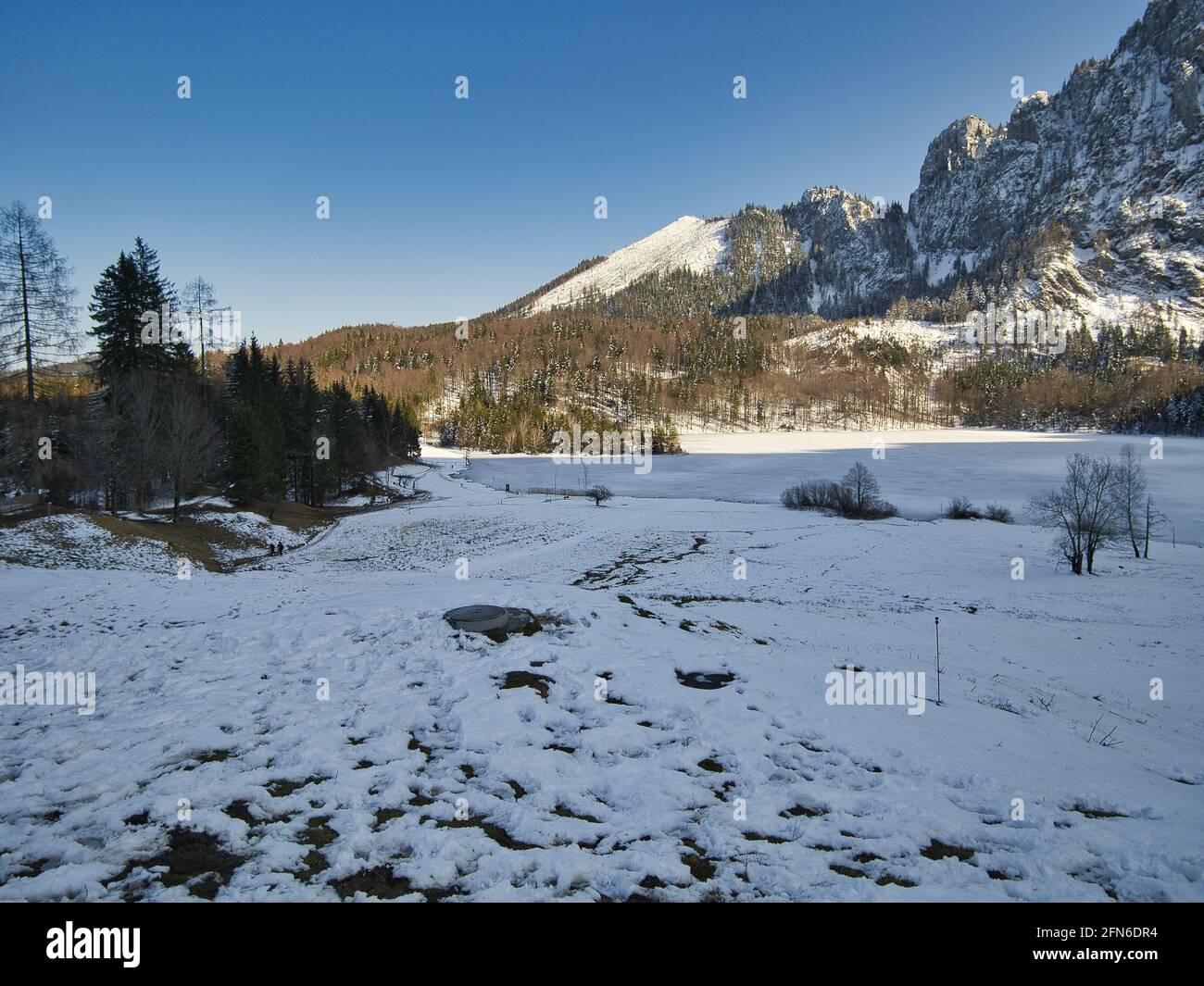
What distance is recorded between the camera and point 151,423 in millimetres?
32250

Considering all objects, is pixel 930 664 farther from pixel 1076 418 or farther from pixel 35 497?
pixel 1076 418

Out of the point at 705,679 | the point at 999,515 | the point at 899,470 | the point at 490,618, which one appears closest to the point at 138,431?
the point at 490,618

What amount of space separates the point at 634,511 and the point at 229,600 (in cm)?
3913

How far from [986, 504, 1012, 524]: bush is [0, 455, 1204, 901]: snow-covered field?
32.9m

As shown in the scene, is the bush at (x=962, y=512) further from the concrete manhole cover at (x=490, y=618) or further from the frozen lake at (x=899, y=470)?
the concrete manhole cover at (x=490, y=618)

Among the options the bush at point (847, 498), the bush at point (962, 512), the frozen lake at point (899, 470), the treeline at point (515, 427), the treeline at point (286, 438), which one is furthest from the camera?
the treeline at point (515, 427)

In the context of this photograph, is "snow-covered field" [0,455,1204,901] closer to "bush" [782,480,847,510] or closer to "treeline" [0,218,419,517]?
"treeline" [0,218,419,517]

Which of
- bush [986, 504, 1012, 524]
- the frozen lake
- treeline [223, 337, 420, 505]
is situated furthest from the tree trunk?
bush [986, 504, 1012, 524]

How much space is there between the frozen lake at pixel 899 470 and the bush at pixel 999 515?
6.39ft

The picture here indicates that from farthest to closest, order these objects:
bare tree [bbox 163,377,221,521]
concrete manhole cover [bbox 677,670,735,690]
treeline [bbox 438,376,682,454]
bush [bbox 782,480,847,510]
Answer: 1. treeline [bbox 438,376,682,454]
2. bush [bbox 782,480,847,510]
3. bare tree [bbox 163,377,221,521]
4. concrete manhole cover [bbox 677,670,735,690]

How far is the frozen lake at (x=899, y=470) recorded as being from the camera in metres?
58.9

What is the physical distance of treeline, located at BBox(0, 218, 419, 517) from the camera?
103ft

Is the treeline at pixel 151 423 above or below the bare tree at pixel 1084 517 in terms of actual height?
above

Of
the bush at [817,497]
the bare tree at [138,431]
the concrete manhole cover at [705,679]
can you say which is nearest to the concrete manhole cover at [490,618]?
the concrete manhole cover at [705,679]
